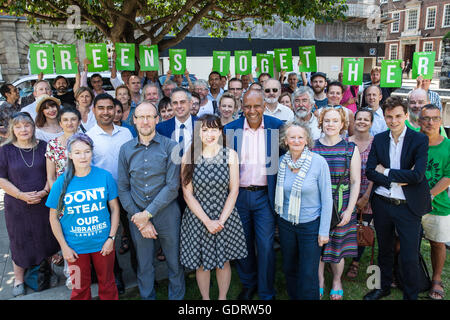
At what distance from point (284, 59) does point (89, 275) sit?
5.71m

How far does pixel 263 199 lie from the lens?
10.4ft

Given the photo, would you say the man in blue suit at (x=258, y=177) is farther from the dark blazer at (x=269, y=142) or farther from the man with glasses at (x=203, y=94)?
the man with glasses at (x=203, y=94)

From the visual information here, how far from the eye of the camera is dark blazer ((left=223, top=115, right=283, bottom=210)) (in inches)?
122

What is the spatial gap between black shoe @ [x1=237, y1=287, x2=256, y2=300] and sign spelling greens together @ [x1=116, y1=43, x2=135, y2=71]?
460 centimetres

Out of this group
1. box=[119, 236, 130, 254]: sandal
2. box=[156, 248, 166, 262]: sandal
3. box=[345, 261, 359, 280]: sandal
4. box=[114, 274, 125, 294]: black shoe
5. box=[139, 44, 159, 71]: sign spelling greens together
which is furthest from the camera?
box=[139, 44, 159, 71]: sign spelling greens together

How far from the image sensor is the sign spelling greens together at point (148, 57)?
617 cm

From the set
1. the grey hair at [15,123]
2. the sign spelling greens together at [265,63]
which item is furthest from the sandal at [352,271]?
the sign spelling greens together at [265,63]

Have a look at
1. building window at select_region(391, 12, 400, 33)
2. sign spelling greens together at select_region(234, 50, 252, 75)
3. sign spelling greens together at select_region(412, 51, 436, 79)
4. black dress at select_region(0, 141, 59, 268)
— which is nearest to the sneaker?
black dress at select_region(0, 141, 59, 268)

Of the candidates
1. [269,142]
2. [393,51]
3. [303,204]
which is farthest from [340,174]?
[393,51]

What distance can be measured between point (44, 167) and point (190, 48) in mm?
18360

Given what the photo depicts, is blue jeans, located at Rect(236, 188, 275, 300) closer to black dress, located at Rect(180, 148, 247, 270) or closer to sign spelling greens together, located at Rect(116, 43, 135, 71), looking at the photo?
black dress, located at Rect(180, 148, 247, 270)

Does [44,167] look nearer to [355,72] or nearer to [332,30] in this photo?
[355,72]
